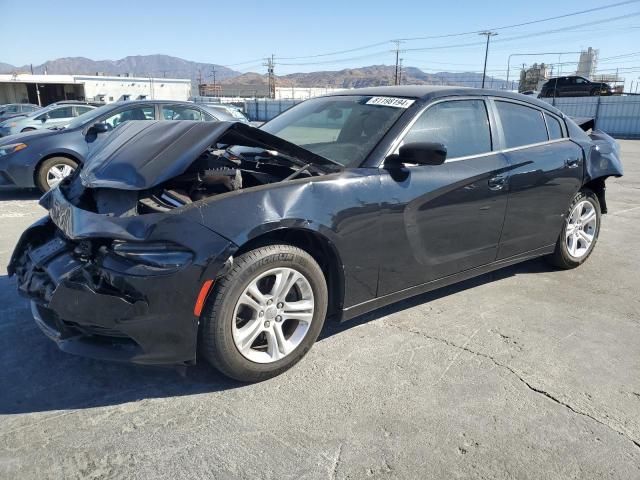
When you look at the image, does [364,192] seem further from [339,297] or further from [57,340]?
[57,340]

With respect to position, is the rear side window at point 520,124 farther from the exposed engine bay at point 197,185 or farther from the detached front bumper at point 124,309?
the detached front bumper at point 124,309

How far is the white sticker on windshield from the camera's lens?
11.5 ft

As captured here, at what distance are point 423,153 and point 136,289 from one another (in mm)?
1792

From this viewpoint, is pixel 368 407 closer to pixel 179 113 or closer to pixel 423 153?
pixel 423 153

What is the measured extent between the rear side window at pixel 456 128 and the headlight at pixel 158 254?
1680 millimetres

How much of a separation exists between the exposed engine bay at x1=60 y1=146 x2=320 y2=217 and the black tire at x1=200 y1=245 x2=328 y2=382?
1.56 feet

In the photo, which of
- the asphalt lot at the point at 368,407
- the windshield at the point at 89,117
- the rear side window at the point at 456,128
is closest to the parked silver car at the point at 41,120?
the windshield at the point at 89,117

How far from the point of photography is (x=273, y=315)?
278cm

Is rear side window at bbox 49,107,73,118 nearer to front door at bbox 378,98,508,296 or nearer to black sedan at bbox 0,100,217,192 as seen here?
black sedan at bbox 0,100,217,192

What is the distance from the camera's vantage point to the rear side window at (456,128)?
3.45 meters

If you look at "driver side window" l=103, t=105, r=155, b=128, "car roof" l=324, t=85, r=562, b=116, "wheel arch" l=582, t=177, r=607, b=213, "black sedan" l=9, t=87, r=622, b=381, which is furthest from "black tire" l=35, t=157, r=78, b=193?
"wheel arch" l=582, t=177, r=607, b=213

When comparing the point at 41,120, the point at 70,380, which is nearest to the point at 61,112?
the point at 41,120

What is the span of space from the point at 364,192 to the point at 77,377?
194cm

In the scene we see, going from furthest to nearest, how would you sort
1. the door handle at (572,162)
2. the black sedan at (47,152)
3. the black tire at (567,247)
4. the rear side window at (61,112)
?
the rear side window at (61,112) < the black sedan at (47,152) < the black tire at (567,247) < the door handle at (572,162)
